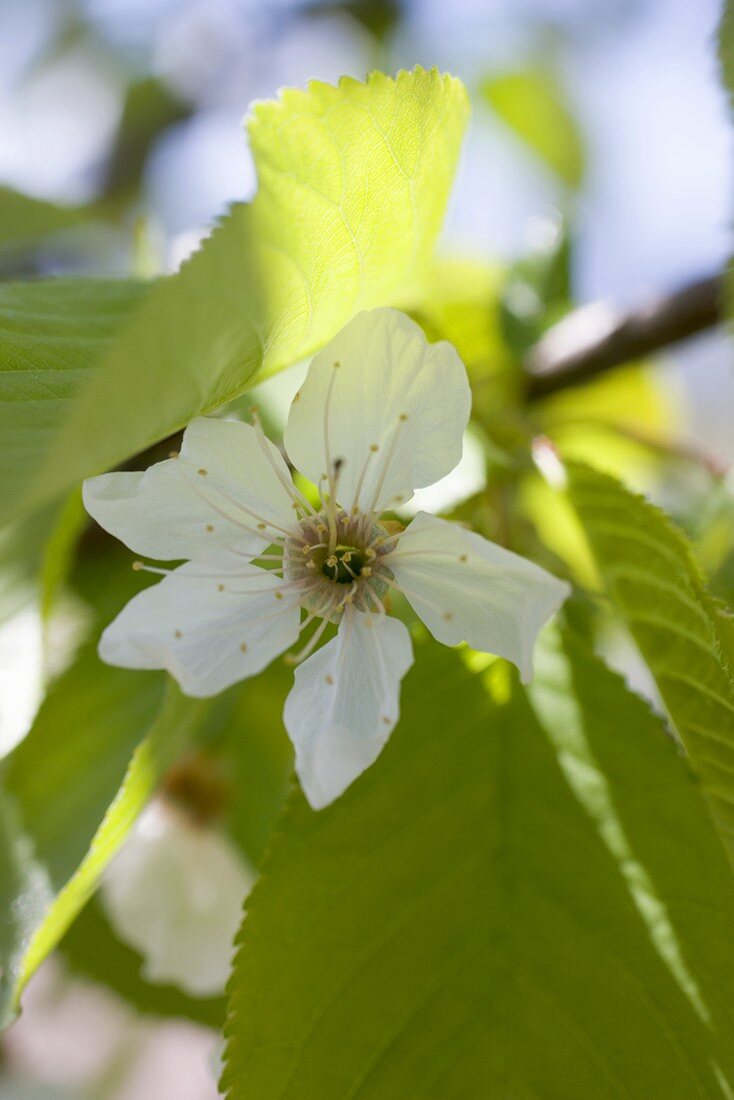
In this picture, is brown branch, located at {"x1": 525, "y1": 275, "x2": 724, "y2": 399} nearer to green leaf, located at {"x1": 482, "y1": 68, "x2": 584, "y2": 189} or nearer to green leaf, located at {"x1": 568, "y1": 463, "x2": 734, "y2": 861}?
green leaf, located at {"x1": 568, "y1": 463, "x2": 734, "y2": 861}

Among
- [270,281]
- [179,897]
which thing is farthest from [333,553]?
[179,897]

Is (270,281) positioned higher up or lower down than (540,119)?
higher up

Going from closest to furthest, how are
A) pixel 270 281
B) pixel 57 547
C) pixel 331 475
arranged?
pixel 270 281, pixel 331 475, pixel 57 547

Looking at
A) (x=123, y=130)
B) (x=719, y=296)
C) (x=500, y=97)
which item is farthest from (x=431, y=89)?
(x=123, y=130)

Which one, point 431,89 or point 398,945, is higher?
point 431,89

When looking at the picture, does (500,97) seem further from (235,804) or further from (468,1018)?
(468,1018)

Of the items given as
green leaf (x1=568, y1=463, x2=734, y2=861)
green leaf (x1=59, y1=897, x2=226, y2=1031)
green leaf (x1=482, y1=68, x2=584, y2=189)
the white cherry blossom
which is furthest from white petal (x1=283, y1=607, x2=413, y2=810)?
green leaf (x1=482, y1=68, x2=584, y2=189)

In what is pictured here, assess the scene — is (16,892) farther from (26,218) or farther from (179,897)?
(26,218)
